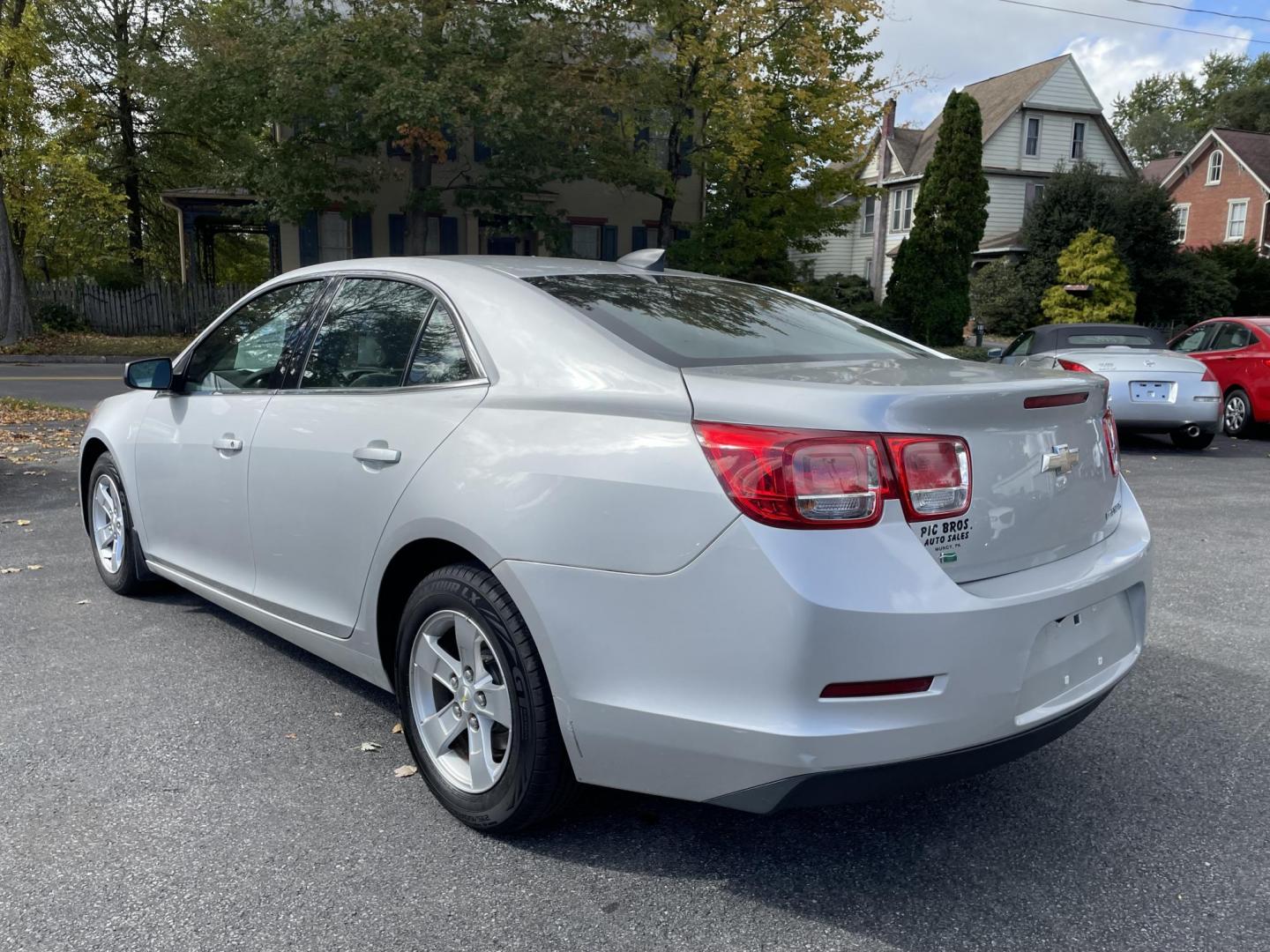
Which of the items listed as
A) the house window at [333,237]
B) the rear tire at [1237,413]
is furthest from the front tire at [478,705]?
the house window at [333,237]

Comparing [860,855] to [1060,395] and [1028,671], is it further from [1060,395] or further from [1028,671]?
[1060,395]

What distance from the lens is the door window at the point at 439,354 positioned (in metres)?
3.05

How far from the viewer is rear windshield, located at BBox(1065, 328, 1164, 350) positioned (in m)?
11.3

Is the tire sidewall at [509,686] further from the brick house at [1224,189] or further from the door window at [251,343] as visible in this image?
the brick house at [1224,189]

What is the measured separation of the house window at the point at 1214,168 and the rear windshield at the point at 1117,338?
141 ft

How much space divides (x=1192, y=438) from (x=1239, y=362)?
1842mm

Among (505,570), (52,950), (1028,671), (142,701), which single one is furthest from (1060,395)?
(142,701)

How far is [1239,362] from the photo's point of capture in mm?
12617

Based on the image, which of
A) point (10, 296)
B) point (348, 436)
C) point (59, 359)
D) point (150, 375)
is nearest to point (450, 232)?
point (59, 359)

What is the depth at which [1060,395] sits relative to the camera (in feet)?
8.82

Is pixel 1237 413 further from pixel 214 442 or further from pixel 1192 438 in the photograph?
pixel 214 442

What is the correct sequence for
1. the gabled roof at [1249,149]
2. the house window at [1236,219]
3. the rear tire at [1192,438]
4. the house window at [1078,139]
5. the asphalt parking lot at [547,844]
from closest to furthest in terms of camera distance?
the asphalt parking lot at [547,844] < the rear tire at [1192,438] < the house window at [1078,139] < the gabled roof at [1249,149] < the house window at [1236,219]

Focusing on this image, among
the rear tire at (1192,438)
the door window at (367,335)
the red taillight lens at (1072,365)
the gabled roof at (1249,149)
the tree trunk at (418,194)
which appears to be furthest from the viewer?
the gabled roof at (1249,149)

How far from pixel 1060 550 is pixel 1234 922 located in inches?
37.6
